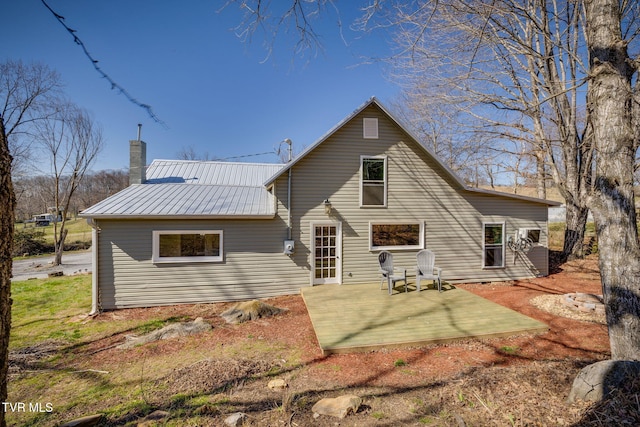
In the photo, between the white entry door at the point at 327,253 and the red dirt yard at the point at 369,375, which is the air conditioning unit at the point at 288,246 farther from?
the red dirt yard at the point at 369,375

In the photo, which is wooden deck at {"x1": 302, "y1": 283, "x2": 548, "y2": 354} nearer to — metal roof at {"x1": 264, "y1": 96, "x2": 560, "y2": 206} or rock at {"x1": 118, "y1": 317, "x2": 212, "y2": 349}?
rock at {"x1": 118, "y1": 317, "x2": 212, "y2": 349}

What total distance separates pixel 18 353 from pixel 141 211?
355cm

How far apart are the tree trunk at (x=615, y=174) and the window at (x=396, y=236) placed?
5621mm

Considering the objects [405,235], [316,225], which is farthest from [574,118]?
[316,225]

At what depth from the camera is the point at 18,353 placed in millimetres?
5055

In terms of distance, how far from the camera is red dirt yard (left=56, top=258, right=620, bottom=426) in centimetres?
300

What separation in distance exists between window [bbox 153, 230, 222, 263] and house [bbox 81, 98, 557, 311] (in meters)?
0.03

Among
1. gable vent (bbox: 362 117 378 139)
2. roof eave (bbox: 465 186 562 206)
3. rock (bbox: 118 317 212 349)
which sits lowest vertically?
rock (bbox: 118 317 212 349)

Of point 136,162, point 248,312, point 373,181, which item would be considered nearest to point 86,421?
point 248,312

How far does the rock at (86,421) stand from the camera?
2.87m

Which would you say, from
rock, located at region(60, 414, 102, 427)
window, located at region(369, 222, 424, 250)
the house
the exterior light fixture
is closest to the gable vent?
the house

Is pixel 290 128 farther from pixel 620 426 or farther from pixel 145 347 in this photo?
pixel 620 426

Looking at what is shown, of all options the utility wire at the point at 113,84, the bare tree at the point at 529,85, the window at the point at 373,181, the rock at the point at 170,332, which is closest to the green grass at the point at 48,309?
the rock at the point at 170,332

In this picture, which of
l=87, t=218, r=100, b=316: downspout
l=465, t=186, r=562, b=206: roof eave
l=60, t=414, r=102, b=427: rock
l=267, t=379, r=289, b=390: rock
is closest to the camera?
l=60, t=414, r=102, b=427: rock
